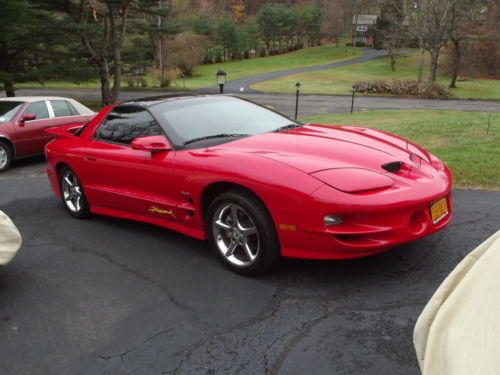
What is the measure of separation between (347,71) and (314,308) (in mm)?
50985

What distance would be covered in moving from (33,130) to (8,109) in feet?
2.21

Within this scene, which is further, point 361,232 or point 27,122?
point 27,122

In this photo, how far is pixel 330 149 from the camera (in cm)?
379

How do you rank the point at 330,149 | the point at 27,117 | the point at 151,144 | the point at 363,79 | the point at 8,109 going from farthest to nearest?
the point at 363,79, the point at 8,109, the point at 27,117, the point at 151,144, the point at 330,149

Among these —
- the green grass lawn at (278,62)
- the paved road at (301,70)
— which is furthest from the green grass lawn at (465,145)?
the green grass lawn at (278,62)

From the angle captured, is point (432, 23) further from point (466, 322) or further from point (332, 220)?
point (466, 322)

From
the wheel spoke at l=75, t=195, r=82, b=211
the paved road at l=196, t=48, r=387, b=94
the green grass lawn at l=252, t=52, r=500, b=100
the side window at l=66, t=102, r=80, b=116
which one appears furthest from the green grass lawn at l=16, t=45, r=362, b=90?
the wheel spoke at l=75, t=195, r=82, b=211

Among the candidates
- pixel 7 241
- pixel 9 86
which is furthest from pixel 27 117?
pixel 9 86

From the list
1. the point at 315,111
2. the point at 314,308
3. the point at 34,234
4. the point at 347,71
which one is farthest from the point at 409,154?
the point at 347,71

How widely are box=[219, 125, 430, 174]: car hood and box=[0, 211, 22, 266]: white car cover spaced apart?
171cm

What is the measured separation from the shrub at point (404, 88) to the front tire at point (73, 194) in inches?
1064

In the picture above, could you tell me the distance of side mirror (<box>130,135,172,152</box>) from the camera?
3990mm

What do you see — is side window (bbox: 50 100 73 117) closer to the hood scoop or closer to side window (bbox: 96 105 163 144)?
side window (bbox: 96 105 163 144)

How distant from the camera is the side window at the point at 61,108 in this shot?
967 centimetres
